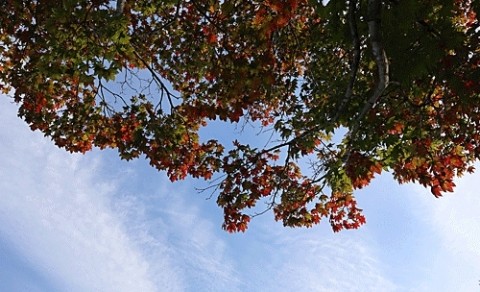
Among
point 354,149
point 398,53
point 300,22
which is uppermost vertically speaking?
point 300,22

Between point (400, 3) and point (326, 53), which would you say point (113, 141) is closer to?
point (326, 53)

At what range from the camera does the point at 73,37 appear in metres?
6.27

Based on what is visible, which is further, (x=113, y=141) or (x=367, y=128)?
(x=113, y=141)

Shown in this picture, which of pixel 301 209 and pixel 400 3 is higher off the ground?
pixel 301 209

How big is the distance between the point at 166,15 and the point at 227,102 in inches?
120

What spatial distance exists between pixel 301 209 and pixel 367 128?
11.2 ft

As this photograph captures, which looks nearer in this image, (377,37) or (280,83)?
(377,37)

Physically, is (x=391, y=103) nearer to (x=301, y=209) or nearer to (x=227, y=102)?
(x=227, y=102)

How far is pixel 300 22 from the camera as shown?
9.07 m

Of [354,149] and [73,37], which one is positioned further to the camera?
[354,149]

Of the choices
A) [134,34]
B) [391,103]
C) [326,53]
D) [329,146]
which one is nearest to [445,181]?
[391,103]

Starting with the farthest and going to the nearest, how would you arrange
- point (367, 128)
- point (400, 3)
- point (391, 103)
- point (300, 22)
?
1. point (300, 22)
2. point (391, 103)
3. point (367, 128)
4. point (400, 3)

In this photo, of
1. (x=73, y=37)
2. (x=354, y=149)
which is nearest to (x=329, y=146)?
(x=354, y=149)

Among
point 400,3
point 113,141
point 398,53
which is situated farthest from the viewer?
point 113,141
